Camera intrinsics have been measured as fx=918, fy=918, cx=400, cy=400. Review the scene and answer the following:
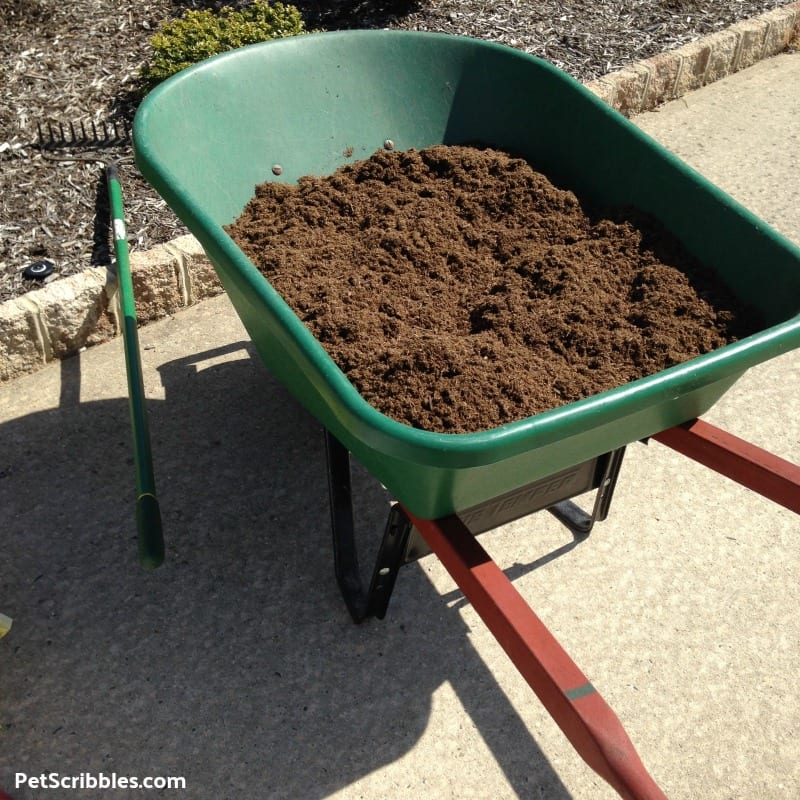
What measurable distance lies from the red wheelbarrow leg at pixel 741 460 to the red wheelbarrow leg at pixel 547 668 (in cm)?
53

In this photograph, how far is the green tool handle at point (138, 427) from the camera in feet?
5.97

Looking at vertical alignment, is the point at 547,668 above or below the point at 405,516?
above

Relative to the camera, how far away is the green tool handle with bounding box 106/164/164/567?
1.82 metres

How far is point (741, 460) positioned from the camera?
182 centimetres

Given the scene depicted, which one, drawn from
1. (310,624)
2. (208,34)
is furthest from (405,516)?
(208,34)

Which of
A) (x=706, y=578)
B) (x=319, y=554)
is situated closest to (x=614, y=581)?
(x=706, y=578)

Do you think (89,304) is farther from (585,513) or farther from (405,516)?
(585,513)

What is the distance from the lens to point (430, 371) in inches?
73.9

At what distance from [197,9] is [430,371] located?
3118 millimetres

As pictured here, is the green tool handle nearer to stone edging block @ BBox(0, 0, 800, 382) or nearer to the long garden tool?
the long garden tool

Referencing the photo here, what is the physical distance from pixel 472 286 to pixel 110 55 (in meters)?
2.50

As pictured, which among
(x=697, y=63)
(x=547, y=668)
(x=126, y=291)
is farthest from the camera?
(x=697, y=63)

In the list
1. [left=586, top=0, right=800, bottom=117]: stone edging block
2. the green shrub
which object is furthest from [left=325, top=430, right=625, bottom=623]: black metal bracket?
[left=586, top=0, right=800, bottom=117]: stone edging block

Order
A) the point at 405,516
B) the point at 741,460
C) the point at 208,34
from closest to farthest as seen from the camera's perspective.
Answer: the point at 741,460 < the point at 405,516 < the point at 208,34
